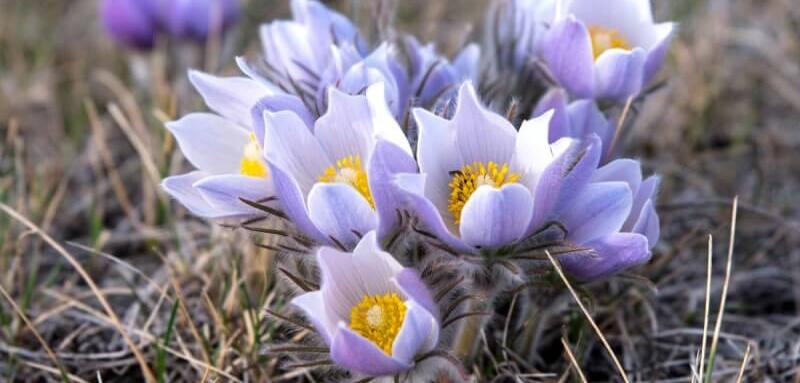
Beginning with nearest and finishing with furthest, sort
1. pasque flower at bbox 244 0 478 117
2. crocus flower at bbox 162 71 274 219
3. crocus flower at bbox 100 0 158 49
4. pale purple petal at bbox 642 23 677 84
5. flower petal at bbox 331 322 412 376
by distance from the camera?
flower petal at bbox 331 322 412 376 → crocus flower at bbox 162 71 274 219 → pasque flower at bbox 244 0 478 117 → pale purple petal at bbox 642 23 677 84 → crocus flower at bbox 100 0 158 49

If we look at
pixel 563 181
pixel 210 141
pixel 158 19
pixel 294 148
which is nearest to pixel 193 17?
pixel 158 19

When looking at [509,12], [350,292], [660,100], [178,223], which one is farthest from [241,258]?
[660,100]

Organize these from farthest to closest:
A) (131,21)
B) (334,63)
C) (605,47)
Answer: (131,21), (605,47), (334,63)

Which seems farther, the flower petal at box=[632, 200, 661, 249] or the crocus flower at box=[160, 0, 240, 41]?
the crocus flower at box=[160, 0, 240, 41]

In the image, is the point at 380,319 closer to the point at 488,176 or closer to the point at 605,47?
the point at 488,176

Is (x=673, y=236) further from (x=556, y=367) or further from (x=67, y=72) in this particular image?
(x=67, y=72)

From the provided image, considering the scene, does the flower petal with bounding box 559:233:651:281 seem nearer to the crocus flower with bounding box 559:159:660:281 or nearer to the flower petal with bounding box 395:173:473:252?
the crocus flower with bounding box 559:159:660:281

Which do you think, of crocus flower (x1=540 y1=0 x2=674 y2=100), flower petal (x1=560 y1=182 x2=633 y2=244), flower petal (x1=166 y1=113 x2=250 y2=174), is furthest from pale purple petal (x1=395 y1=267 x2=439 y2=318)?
crocus flower (x1=540 y1=0 x2=674 y2=100)
